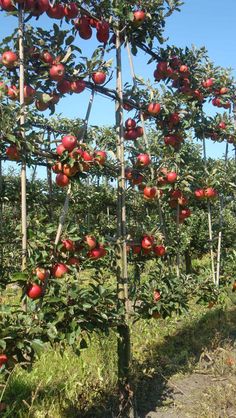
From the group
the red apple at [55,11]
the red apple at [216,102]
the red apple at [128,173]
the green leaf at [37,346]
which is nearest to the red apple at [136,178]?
the red apple at [128,173]

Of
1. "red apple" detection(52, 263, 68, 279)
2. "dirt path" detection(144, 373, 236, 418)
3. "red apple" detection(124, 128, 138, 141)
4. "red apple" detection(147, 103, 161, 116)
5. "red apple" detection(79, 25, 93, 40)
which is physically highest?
"red apple" detection(79, 25, 93, 40)

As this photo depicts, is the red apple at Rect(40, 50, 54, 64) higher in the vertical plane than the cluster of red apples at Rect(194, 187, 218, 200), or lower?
higher

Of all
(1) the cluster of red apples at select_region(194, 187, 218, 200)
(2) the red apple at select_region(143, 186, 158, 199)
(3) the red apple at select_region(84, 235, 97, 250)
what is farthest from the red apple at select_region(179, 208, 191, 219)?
(3) the red apple at select_region(84, 235, 97, 250)

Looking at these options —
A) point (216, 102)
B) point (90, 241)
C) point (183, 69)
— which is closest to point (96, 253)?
point (90, 241)

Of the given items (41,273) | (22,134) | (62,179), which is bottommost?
(41,273)

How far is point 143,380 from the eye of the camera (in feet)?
14.2

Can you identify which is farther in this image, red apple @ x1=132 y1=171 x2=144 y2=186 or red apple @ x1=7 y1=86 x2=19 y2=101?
red apple @ x1=132 y1=171 x2=144 y2=186

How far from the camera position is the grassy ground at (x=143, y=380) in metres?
3.66

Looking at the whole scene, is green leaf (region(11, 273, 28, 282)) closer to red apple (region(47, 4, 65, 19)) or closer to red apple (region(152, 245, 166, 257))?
red apple (region(152, 245, 166, 257))

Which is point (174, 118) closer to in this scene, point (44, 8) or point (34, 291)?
point (44, 8)

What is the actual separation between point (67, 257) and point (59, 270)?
0.57 feet

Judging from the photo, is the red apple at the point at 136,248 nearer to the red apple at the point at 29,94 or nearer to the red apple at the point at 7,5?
the red apple at the point at 29,94

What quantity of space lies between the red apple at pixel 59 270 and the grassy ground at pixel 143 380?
98 cm

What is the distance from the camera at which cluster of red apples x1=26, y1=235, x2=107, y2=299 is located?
254cm
